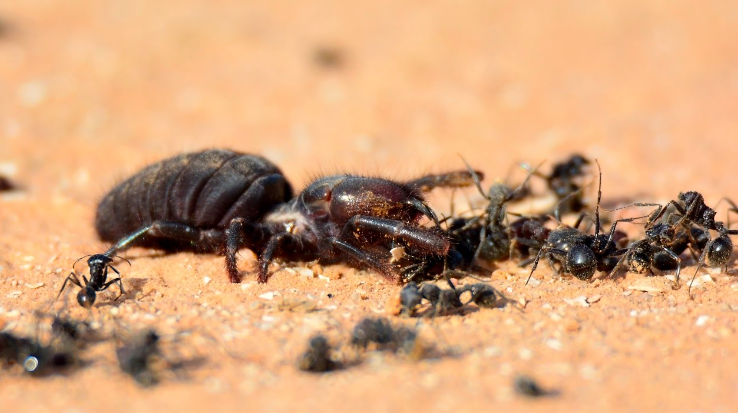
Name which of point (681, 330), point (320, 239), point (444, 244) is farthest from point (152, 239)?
point (681, 330)

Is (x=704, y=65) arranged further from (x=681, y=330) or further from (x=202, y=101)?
(x=681, y=330)

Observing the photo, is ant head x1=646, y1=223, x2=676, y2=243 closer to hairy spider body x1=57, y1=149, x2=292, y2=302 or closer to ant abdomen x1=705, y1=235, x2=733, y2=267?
ant abdomen x1=705, y1=235, x2=733, y2=267

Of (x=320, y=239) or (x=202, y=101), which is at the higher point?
(x=202, y=101)

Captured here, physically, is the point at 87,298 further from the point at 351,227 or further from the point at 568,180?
the point at 568,180

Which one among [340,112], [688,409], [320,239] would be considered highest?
[340,112]

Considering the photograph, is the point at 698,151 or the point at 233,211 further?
the point at 698,151

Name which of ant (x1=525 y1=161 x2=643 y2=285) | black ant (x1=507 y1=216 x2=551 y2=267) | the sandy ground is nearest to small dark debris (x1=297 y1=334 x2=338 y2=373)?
the sandy ground

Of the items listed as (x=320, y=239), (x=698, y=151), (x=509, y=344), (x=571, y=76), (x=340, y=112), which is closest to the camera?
(x=509, y=344)

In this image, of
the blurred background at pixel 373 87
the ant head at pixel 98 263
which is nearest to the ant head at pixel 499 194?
the blurred background at pixel 373 87
